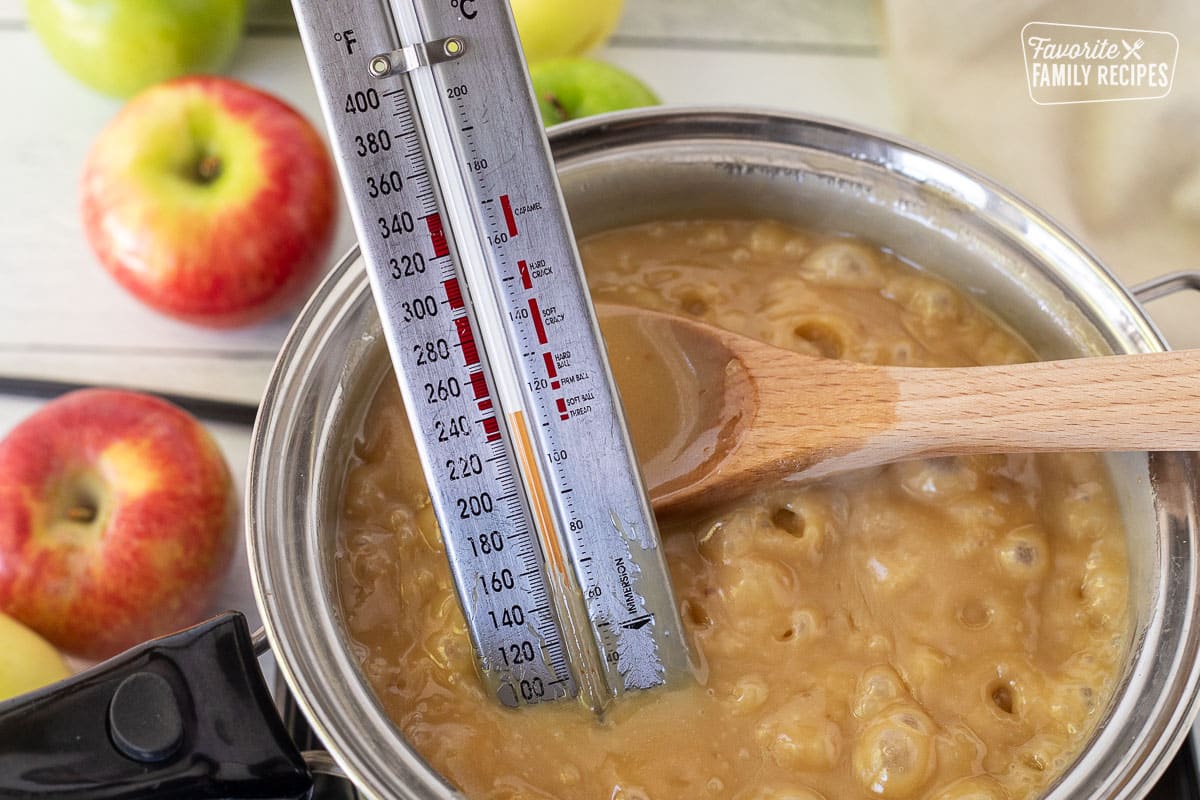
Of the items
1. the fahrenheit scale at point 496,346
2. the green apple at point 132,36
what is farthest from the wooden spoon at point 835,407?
the green apple at point 132,36

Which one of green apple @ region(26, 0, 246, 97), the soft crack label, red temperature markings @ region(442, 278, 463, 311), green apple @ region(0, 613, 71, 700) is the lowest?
green apple @ region(0, 613, 71, 700)

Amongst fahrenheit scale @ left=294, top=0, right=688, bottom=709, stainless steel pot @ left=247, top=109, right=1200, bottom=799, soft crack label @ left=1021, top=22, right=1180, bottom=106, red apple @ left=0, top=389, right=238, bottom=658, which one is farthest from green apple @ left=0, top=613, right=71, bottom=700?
soft crack label @ left=1021, top=22, right=1180, bottom=106

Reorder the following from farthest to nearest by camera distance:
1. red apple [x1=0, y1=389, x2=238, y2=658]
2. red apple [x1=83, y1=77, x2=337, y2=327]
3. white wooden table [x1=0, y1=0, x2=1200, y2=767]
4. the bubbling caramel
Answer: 1. white wooden table [x1=0, y1=0, x2=1200, y2=767]
2. red apple [x1=83, y1=77, x2=337, y2=327]
3. red apple [x1=0, y1=389, x2=238, y2=658]
4. the bubbling caramel

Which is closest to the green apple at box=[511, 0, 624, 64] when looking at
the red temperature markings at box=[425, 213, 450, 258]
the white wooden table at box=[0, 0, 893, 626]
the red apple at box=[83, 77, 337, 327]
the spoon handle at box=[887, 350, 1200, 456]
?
the white wooden table at box=[0, 0, 893, 626]

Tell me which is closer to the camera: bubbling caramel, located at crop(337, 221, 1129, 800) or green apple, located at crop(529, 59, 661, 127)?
bubbling caramel, located at crop(337, 221, 1129, 800)

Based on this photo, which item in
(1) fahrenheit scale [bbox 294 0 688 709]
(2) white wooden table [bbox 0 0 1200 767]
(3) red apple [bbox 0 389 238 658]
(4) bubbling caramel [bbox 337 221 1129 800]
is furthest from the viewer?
(2) white wooden table [bbox 0 0 1200 767]

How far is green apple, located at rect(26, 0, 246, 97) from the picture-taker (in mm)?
1382

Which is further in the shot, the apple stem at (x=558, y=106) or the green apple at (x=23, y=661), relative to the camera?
the apple stem at (x=558, y=106)

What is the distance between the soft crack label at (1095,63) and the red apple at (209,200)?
35.2 inches

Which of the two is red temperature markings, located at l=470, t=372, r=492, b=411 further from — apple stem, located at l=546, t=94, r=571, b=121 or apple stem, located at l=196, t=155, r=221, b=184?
apple stem, located at l=196, t=155, r=221, b=184

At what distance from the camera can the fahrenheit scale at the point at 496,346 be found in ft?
2.62

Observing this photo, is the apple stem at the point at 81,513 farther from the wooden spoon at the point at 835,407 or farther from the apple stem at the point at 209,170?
the wooden spoon at the point at 835,407

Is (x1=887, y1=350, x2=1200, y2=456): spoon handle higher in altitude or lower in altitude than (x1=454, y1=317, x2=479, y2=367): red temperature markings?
lower

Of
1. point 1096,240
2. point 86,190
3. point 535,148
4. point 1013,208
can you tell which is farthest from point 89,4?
point 1096,240
